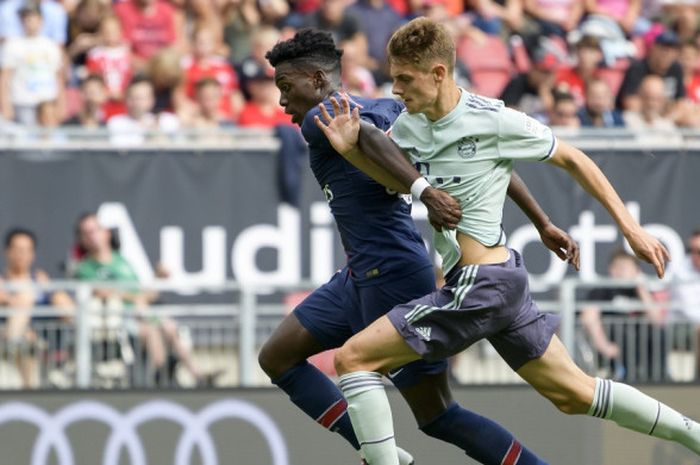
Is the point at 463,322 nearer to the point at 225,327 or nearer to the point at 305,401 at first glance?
the point at 305,401

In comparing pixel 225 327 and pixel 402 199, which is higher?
pixel 402 199

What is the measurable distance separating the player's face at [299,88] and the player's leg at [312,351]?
0.89 metres

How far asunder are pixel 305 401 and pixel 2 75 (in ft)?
21.2

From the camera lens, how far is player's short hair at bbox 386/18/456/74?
684cm

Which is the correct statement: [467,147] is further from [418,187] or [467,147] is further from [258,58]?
[258,58]

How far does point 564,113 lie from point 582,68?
1118 mm

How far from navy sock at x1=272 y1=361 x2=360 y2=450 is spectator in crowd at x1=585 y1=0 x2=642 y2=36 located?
26.3 ft

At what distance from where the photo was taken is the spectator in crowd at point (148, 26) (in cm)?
1404

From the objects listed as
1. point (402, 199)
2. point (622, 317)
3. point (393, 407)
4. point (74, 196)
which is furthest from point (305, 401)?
point (74, 196)

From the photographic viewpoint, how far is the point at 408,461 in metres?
7.80

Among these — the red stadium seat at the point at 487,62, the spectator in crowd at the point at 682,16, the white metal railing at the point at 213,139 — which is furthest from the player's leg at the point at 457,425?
the spectator in crowd at the point at 682,16

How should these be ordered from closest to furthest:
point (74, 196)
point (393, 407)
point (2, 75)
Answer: point (393, 407) < point (74, 196) < point (2, 75)

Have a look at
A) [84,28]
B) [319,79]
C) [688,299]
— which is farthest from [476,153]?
[84,28]

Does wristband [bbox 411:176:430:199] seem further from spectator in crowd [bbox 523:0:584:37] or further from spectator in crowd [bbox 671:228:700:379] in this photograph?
spectator in crowd [bbox 523:0:584:37]
